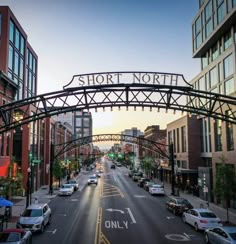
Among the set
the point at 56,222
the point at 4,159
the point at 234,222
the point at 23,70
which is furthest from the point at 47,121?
the point at 234,222

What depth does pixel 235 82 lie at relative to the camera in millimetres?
41344

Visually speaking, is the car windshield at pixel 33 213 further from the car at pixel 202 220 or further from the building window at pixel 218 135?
the building window at pixel 218 135

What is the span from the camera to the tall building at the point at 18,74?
152ft

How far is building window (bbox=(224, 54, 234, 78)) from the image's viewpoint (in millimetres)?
42469

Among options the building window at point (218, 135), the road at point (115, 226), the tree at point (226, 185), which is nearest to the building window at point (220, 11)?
the building window at point (218, 135)

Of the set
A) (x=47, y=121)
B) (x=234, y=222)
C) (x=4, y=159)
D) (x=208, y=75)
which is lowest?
(x=234, y=222)

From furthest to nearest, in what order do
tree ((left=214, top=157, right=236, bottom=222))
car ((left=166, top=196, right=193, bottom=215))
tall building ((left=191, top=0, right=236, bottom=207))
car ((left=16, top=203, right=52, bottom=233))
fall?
1. tall building ((left=191, top=0, right=236, bottom=207))
2. car ((left=166, top=196, right=193, bottom=215))
3. tree ((left=214, top=157, right=236, bottom=222))
4. car ((left=16, top=203, right=52, bottom=233))

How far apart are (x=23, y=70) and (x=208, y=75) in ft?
91.6

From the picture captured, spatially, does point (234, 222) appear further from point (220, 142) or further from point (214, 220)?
point (220, 142)

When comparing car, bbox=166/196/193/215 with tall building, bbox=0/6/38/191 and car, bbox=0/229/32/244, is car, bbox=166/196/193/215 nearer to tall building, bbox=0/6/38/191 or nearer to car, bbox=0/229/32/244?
car, bbox=0/229/32/244

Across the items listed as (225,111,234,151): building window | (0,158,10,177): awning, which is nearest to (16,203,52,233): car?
(0,158,10,177): awning

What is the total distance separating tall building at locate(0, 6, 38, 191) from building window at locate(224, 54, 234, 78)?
964 inches

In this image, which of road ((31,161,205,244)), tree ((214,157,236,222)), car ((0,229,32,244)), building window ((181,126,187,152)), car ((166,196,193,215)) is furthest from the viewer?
building window ((181,126,187,152))

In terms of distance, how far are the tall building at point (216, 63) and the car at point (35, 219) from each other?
20343 millimetres
